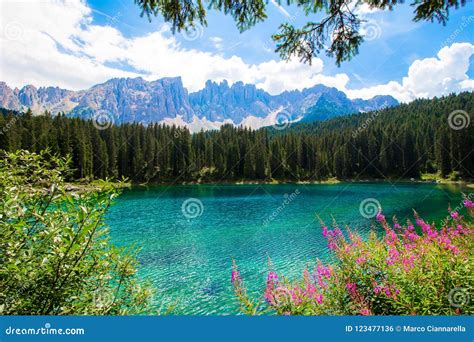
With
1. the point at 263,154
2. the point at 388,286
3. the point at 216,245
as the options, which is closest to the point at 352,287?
the point at 388,286

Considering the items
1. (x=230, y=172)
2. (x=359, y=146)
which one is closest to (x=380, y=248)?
(x=230, y=172)

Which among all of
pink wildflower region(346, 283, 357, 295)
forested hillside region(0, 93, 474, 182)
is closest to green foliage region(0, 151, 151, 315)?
pink wildflower region(346, 283, 357, 295)

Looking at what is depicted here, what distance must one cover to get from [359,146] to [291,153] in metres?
31.6

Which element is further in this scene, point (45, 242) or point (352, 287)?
point (352, 287)

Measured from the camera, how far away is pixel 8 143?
188 ft

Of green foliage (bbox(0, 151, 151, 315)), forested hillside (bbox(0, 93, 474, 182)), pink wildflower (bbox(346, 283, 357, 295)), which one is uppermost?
forested hillside (bbox(0, 93, 474, 182))

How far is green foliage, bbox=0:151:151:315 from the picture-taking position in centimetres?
340

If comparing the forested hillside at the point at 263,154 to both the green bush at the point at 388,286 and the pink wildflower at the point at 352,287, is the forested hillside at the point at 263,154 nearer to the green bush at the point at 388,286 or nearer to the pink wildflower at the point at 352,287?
the green bush at the point at 388,286

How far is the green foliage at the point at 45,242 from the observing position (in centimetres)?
340

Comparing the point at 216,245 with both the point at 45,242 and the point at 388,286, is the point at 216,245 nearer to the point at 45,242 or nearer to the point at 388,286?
the point at 388,286

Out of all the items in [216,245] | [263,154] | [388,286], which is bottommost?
[216,245]

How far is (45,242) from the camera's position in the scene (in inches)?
141

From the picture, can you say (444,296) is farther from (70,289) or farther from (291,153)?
(291,153)

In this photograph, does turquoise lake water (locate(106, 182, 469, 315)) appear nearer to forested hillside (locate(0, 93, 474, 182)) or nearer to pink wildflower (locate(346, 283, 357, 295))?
pink wildflower (locate(346, 283, 357, 295))
